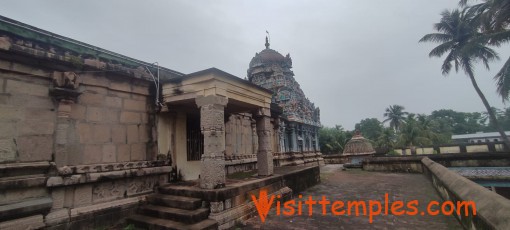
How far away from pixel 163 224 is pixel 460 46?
2545 centimetres

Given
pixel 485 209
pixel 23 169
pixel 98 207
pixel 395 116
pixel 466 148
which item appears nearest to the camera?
pixel 485 209

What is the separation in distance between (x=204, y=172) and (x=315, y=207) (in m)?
3.14

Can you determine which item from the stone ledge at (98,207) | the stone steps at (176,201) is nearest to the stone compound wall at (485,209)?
the stone steps at (176,201)

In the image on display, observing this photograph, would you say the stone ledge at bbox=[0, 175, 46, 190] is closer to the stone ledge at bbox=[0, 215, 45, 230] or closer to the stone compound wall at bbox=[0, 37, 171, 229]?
the stone compound wall at bbox=[0, 37, 171, 229]

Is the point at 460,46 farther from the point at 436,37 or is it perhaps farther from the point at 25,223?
the point at 25,223

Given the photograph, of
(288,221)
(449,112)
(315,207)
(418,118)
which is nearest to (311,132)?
(315,207)

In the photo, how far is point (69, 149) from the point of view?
4.87m

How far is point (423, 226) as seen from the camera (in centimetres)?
473

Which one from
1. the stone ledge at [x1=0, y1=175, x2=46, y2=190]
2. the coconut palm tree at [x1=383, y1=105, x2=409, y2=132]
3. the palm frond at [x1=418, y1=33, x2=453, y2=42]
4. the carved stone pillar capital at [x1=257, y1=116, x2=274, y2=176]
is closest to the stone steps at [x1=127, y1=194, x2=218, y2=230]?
the stone ledge at [x1=0, y1=175, x2=46, y2=190]

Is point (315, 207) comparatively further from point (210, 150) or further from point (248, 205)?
point (210, 150)

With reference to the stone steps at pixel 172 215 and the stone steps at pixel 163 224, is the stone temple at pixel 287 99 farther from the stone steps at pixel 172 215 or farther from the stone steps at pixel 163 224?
the stone steps at pixel 163 224

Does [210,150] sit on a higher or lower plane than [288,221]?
higher

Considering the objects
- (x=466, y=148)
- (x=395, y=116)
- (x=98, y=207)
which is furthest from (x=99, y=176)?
(x=395, y=116)

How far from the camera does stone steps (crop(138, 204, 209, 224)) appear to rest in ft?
15.3
